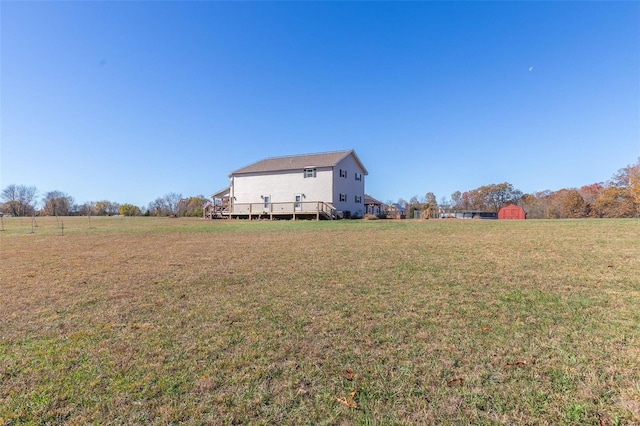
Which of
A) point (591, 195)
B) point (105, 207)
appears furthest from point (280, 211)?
point (105, 207)

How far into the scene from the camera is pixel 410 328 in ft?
11.5

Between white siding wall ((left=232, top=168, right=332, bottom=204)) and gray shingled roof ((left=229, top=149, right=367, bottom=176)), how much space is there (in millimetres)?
512

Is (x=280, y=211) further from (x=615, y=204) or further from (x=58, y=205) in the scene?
(x=58, y=205)

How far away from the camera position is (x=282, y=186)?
29516mm

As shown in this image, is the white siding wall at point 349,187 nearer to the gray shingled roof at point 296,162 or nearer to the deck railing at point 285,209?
the gray shingled roof at point 296,162

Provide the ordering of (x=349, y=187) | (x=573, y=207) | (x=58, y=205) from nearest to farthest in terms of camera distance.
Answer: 1. (x=349, y=187)
2. (x=573, y=207)
3. (x=58, y=205)

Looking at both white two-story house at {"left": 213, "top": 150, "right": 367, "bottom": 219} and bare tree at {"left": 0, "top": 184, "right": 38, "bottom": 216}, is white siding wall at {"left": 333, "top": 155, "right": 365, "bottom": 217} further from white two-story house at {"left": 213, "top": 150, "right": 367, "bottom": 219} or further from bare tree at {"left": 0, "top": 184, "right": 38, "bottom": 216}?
bare tree at {"left": 0, "top": 184, "right": 38, "bottom": 216}

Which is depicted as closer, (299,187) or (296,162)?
(299,187)

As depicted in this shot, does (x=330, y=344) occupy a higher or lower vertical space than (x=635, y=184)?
lower

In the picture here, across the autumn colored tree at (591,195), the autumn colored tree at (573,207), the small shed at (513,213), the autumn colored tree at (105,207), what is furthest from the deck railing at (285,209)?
the autumn colored tree at (105,207)

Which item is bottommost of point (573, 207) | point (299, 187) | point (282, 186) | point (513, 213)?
point (513, 213)

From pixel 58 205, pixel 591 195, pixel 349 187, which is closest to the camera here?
pixel 349 187

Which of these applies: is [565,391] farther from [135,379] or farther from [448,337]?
[135,379]

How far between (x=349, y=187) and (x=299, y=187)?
5451 millimetres
